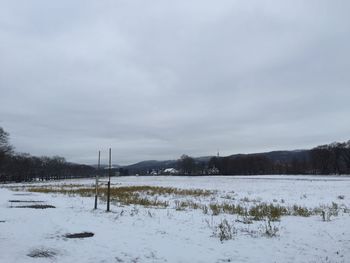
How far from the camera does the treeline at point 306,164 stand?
145 meters

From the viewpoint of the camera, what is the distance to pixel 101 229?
13.7 m

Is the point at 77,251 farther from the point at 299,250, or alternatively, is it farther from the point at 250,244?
the point at 299,250

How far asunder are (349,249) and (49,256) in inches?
283

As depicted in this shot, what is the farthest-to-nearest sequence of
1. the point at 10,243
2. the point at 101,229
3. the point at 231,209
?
the point at 231,209, the point at 101,229, the point at 10,243

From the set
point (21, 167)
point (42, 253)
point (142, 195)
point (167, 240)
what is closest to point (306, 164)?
point (21, 167)

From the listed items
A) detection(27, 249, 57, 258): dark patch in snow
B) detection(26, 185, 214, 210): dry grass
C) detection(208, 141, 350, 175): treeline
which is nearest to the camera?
detection(27, 249, 57, 258): dark patch in snow

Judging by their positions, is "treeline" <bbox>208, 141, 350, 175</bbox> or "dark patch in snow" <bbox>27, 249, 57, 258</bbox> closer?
"dark patch in snow" <bbox>27, 249, 57, 258</bbox>

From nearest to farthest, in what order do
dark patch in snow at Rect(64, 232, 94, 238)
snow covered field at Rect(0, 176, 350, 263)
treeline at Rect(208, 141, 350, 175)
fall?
snow covered field at Rect(0, 176, 350, 263)
dark patch in snow at Rect(64, 232, 94, 238)
treeline at Rect(208, 141, 350, 175)

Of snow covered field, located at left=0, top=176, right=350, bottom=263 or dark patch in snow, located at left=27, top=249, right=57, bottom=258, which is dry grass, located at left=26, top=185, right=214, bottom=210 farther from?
dark patch in snow, located at left=27, top=249, right=57, bottom=258

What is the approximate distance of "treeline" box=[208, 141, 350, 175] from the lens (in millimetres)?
145250

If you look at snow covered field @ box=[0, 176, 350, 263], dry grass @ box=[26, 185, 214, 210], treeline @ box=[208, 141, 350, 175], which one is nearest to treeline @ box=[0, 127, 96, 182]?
dry grass @ box=[26, 185, 214, 210]

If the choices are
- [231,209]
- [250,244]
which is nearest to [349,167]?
[231,209]

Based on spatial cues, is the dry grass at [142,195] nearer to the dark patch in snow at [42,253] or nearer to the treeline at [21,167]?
the dark patch in snow at [42,253]

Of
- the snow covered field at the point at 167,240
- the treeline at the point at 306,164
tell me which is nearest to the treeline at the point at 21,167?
the snow covered field at the point at 167,240
